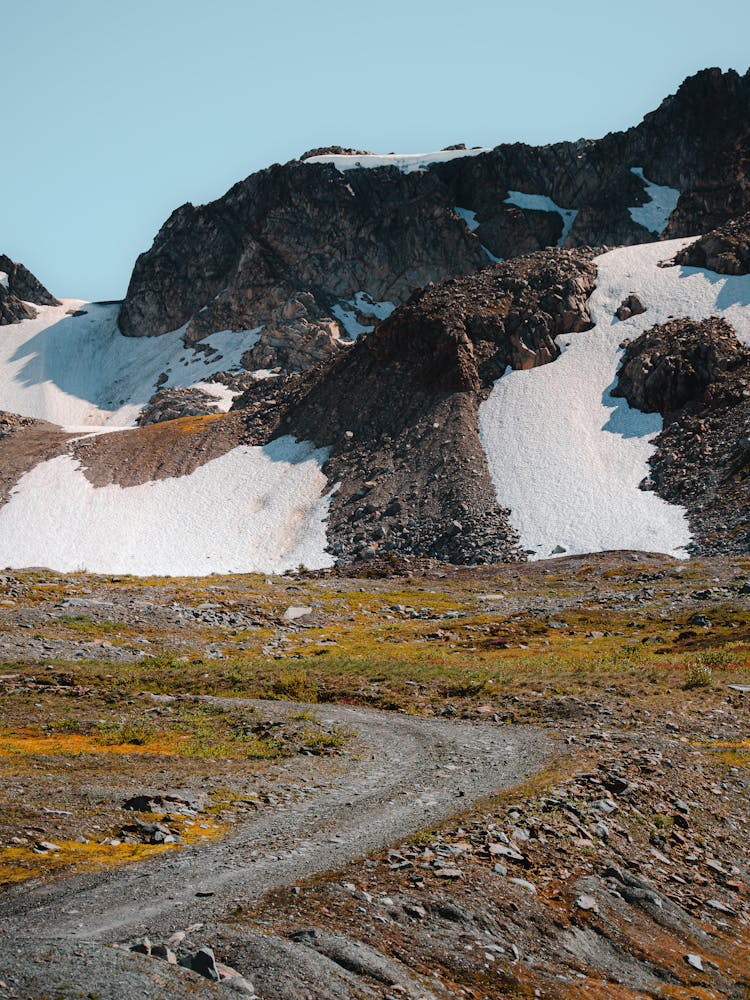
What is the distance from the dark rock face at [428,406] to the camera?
3511 inches

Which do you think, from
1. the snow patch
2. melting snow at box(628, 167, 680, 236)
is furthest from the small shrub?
melting snow at box(628, 167, 680, 236)

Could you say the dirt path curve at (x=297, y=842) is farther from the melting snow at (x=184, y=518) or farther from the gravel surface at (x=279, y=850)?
the melting snow at (x=184, y=518)

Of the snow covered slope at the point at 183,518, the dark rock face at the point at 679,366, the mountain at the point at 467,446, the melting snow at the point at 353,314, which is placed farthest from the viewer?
the melting snow at the point at 353,314

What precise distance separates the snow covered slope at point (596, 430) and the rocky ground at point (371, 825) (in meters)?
44.6

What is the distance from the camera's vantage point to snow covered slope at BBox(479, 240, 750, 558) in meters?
84.5

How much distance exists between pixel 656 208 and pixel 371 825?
193m

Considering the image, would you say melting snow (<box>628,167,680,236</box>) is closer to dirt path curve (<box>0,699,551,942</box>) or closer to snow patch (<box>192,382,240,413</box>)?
snow patch (<box>192,382,240,413</box>)

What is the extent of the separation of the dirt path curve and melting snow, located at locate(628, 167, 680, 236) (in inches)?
7016

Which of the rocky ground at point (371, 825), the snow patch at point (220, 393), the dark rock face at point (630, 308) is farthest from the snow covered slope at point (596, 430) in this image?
the snow patch at point (220, 393)

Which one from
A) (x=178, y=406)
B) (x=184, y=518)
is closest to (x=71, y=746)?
(x=184, y=518)

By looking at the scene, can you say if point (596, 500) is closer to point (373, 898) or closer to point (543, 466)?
point (543, 466)

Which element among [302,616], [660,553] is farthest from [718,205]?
[302,616]

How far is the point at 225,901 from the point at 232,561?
79074mm

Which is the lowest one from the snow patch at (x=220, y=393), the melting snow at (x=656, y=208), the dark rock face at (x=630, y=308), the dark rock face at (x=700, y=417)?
the dark rock face at (x=700, y=417)
